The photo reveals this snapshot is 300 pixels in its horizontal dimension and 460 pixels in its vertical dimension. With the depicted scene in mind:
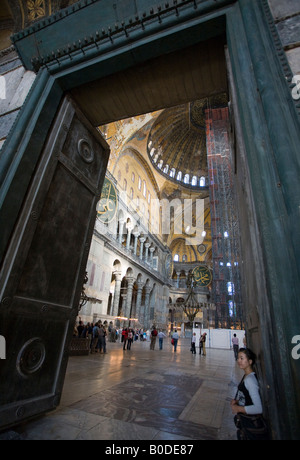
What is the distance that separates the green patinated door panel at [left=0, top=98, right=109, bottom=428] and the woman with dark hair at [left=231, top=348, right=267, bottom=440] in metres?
1.80

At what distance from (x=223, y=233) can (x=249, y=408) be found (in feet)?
62.0

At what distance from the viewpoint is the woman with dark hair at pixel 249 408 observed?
4.85ft

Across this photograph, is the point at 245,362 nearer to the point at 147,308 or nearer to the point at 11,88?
the point at 11,88

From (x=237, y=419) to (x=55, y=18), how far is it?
13.7ft

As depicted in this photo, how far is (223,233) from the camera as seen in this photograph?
19562 millimetres

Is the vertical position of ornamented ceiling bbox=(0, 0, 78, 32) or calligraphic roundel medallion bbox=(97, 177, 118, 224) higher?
calligraphic roundel medallion bbox=(97, 177, 118, 224)

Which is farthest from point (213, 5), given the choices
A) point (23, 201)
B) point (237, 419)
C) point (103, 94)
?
point (237, 419)

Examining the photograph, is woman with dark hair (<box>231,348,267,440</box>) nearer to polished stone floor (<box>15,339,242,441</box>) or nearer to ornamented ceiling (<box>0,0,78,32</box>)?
polished stone floor (<box>15,339,242,441</box>)

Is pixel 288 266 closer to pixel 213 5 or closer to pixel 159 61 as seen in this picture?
pixel 213 5

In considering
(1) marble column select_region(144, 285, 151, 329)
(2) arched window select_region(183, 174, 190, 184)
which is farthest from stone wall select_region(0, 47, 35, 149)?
(2) arched window select_region(183, 174, 190, 184)

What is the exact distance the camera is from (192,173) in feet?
112

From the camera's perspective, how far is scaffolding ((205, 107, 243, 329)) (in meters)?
17.9

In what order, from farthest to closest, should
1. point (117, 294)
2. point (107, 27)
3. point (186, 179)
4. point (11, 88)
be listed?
point (186, 179) → point (117, 294) → point (11, 88) → point (107, 27)

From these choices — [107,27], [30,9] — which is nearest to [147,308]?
[30,9]
